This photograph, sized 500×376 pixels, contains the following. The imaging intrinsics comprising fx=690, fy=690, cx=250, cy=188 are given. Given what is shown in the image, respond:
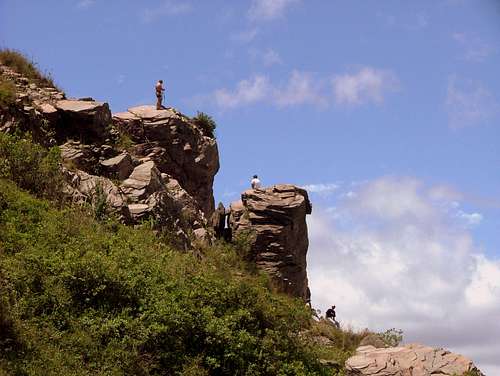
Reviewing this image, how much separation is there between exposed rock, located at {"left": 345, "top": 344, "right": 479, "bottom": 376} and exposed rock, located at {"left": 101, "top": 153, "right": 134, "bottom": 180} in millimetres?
11831

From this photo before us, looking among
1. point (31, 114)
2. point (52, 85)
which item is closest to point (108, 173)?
point (31, 114)

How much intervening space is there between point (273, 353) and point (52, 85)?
55.0 ft

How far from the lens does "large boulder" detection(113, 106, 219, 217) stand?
2880 centimetres

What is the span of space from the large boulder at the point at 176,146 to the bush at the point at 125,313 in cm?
1102

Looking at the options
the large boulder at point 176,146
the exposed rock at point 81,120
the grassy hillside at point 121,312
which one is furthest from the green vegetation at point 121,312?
the large boulder at point 176,146

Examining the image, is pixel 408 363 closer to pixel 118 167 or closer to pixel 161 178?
pixel 161 178

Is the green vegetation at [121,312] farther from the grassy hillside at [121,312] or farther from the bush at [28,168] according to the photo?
the bush at [28,168]

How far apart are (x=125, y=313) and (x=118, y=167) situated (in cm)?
1122

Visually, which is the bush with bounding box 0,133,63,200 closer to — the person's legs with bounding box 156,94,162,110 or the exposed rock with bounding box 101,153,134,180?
the exposed rock with bounding box 101,153,134,180

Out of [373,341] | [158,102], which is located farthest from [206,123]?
[373,341]

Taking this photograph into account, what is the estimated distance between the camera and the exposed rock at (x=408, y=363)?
16.1m

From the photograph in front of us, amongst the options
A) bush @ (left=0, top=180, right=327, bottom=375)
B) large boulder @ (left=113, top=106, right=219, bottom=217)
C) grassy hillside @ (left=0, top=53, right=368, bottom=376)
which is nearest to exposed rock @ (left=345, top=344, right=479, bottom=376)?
grassy hillside @ (left=0, top=53, right=368, bottom=376)

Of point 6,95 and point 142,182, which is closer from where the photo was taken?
point 6,95

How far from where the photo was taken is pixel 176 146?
98.1ft
